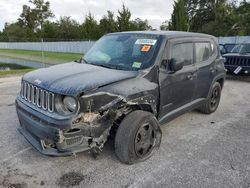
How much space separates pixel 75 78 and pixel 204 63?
2792mm

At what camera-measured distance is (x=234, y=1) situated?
4075 centimetres

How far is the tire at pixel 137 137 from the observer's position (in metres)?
3.30

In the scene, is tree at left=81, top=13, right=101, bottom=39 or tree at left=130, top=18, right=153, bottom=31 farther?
tree at left=81, top=13, right=101, bottom=39

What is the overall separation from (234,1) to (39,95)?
44.3m

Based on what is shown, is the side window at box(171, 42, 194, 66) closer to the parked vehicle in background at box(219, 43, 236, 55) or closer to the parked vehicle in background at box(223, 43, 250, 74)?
the parked vehicle in background at box(223, 43, 250, 74)

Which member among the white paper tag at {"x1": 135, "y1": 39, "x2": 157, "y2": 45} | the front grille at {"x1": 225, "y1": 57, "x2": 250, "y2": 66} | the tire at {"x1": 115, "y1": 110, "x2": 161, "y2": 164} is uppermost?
the white paper tag at {"x1": 135, "y1": 39, "x2": 157, "y2": 45}

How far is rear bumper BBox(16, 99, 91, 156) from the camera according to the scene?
2.94 meters

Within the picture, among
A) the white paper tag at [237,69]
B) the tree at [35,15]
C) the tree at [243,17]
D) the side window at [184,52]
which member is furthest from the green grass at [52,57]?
the tree at [35,15]

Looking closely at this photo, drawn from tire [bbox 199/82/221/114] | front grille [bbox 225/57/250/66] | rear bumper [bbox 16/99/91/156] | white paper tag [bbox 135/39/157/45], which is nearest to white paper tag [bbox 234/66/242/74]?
front grille [bbox 225/57/250/66]

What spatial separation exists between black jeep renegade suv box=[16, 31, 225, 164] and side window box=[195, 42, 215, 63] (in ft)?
0.13

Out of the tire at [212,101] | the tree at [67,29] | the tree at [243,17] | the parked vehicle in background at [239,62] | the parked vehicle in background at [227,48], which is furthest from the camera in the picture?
the tree at [67,29]

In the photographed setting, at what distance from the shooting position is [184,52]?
4426 millimetres

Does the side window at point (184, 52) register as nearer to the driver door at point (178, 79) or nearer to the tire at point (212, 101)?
the driver door at point (178, 79)

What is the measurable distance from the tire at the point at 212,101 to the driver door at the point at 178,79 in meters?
0.87
